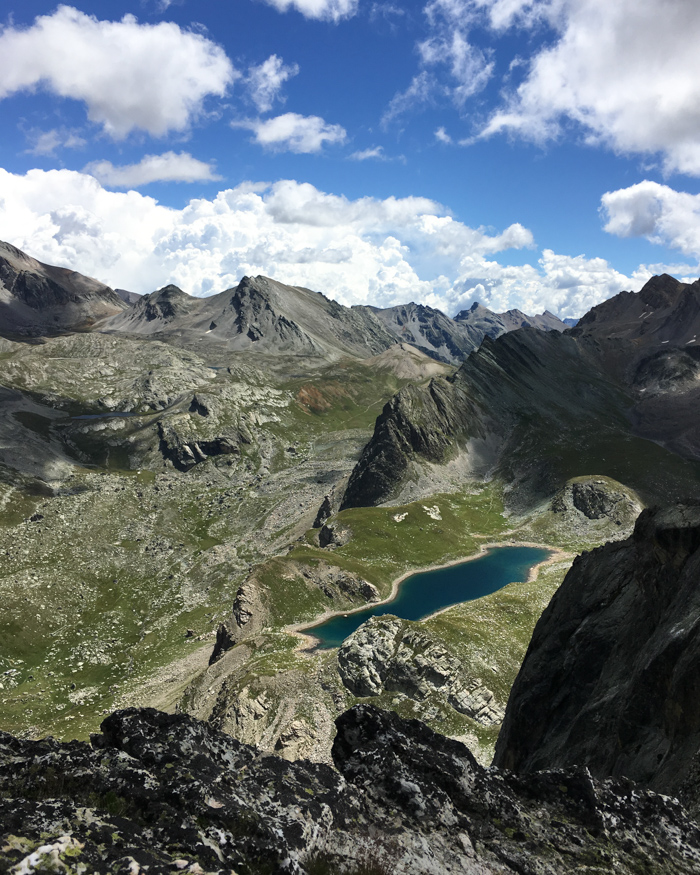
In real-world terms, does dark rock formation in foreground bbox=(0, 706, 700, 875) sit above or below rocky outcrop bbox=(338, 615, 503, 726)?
above

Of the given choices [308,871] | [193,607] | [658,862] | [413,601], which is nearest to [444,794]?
[308,871]

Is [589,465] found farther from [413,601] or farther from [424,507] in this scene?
[413,601]

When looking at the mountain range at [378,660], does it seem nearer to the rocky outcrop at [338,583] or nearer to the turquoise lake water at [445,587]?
the rocky outcrop at [338,583]

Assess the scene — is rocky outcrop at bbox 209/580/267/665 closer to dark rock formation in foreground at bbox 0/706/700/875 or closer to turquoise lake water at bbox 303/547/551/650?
turquoise lake water at bbox 303/547/551/650

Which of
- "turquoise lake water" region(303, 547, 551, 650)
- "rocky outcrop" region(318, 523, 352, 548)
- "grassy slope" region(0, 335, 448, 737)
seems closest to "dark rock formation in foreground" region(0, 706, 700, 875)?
"turquoise lake water" region(303, 547, 551, 650)

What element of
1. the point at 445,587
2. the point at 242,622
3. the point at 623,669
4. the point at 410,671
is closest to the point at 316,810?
the point at 623,669
